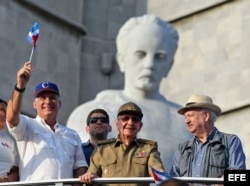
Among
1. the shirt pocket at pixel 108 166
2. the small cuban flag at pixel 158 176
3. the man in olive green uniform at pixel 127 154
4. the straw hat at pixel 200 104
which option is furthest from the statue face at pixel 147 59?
the small cuban flag at pixel 158 176

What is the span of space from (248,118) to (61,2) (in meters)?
3.51

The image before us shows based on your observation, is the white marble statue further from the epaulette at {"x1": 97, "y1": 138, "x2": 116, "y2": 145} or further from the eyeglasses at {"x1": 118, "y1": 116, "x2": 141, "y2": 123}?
the eyeglasses at {"x1": 118, "y1": 116, "x2": 141, "y2": 123}

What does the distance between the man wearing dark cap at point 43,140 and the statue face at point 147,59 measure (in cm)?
383

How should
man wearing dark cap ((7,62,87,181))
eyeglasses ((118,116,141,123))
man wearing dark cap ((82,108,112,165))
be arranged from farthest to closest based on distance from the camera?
man wearing dark cap ((82,108,112,165))
man wearing dark cap ((7,62,87,181))
eyeglasses ((118,116,141,123))

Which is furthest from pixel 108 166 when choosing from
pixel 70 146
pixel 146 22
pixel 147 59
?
pixel 146 22

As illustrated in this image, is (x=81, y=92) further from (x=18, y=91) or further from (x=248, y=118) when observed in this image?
(x=18, y=91)

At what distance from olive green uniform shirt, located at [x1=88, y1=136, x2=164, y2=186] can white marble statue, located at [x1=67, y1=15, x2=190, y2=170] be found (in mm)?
3697

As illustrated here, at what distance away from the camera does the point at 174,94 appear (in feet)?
70.1

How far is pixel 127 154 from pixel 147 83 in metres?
4.29

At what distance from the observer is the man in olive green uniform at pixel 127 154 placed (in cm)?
1195

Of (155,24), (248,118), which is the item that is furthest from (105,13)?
(155,24)

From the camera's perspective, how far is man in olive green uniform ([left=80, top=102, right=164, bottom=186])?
1195 cm

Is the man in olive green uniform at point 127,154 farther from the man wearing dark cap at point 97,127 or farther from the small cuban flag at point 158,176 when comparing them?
the man wearing dark cap at point 97,127

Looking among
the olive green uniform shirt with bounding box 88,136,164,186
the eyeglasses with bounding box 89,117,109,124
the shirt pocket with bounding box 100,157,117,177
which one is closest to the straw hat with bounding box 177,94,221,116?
the olive green uniform shirt with bounding box 88,136,164,186
